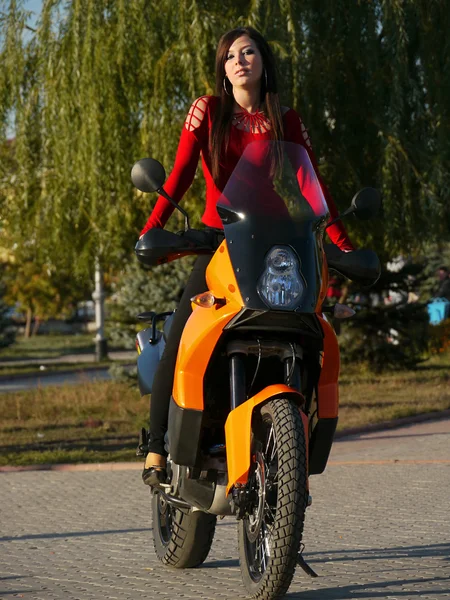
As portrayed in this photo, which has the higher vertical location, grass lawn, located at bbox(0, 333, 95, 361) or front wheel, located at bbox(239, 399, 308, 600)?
front wheel, located at bbox(239, 399, 308, 600)

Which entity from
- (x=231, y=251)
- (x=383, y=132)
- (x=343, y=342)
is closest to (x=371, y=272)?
(x=231, y=251)

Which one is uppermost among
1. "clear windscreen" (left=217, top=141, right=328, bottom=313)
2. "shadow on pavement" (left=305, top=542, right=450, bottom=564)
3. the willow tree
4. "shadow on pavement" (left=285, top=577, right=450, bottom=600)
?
the willow tree

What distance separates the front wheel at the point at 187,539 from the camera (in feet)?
17.9

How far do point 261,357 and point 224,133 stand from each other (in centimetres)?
108

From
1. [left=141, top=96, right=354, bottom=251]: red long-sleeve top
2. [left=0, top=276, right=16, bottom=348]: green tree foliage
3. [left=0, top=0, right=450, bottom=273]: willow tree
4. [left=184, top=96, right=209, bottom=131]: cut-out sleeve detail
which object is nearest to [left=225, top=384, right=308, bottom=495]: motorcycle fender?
[left=141, top=96, right=354, bottom=251]: red long-sleeve top

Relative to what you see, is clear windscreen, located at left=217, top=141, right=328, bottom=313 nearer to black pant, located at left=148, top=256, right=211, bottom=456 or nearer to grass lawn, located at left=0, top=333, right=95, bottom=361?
black pant, located at left=148, top=256, right=211, bottom=456

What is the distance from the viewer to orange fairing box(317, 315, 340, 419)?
4779 mm

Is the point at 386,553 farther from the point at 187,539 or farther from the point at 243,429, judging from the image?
the point at 243,429

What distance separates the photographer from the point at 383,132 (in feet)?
43.8

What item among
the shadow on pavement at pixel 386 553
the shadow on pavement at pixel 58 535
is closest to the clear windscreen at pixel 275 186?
the shadow on pavement at pixel 386 553

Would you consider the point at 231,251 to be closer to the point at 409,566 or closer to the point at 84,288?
the point at 409,566

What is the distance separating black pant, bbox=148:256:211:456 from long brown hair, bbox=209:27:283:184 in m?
0.46

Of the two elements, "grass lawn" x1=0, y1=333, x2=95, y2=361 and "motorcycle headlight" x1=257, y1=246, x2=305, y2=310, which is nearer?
"motorcycle headlight" x1=257, y1=246, x2=305, y2=310

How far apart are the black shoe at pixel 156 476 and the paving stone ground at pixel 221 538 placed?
1.42 ft
